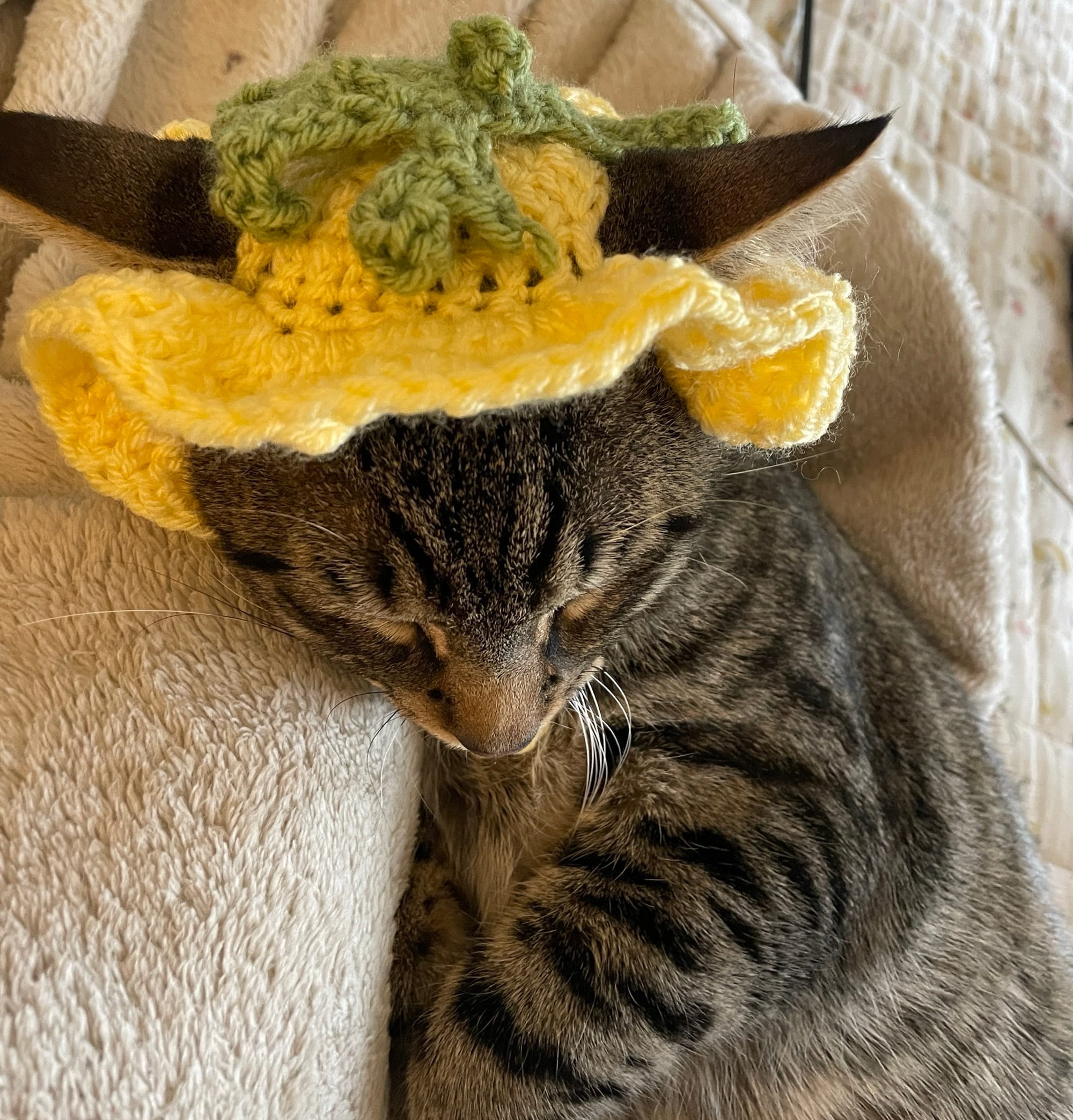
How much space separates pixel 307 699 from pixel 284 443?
344mm

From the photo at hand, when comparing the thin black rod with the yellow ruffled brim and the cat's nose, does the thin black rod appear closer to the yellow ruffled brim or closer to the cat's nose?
the yellow ruffled brim

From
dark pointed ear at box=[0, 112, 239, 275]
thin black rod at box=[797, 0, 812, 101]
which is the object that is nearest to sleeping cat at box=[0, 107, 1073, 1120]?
dark pointed ear at box=[0, 112, 239, 275]

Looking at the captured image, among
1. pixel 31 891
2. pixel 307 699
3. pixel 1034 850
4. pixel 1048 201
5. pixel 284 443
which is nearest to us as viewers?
pixel 284 443

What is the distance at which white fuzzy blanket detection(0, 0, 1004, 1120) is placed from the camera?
57cm

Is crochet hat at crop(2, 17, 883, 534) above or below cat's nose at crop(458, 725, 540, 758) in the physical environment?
above

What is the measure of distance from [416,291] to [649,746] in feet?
1.73

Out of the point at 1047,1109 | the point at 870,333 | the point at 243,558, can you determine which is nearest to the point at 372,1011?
the point at 243,558

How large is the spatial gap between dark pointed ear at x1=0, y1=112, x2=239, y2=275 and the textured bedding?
4.12ft

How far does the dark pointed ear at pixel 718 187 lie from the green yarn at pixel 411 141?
0.16ft

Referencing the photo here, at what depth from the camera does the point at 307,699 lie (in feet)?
2.40

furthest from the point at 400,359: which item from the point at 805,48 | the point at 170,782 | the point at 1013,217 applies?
the point at 1013,217

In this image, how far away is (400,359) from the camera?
1.55 feet

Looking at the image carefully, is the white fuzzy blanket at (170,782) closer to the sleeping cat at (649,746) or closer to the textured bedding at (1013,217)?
the sleeping cat at (649,746)

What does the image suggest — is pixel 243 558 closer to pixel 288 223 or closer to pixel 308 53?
pixel 288 223
